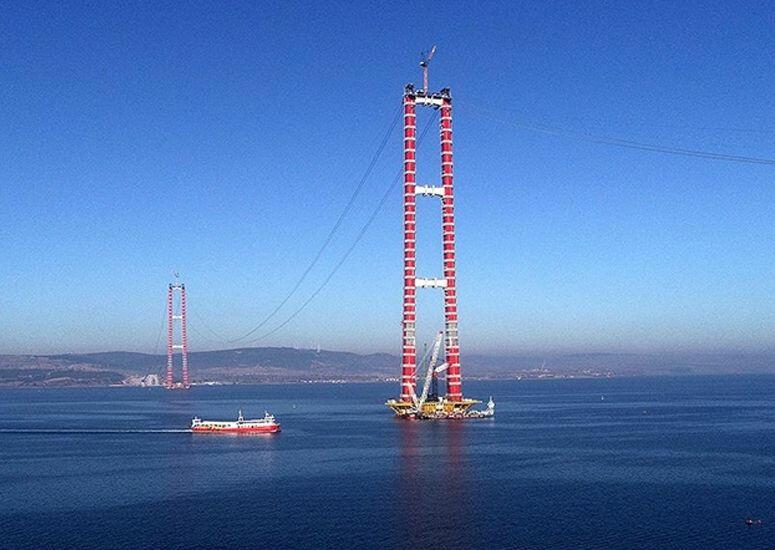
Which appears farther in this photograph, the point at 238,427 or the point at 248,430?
the point at 238,427

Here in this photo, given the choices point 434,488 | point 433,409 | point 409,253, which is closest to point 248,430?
point 433,409

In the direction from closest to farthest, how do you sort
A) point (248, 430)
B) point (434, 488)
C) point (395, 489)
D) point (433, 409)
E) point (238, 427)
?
point (395, 489)
point (434, 488)
point (248, 430)
point (238, 427)
point (433, 409)

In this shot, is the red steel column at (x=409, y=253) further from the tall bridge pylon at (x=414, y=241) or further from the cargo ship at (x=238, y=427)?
the cargo ship at (x=238, y=427)

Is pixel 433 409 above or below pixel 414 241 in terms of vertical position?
below

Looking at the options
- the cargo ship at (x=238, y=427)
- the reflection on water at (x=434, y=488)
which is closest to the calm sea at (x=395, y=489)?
the reflection on water at (x=434, y=488)

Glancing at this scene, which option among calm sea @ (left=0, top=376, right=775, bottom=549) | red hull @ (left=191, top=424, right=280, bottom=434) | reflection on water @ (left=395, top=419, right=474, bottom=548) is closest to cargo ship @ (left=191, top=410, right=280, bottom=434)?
red hull @ (left=191, top=424, right=280, bottom=434)

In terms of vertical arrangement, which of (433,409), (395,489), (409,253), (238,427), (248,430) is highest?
(409,253)

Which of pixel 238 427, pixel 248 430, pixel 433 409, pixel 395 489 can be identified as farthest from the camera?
pixel 433 409

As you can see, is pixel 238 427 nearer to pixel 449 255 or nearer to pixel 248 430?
pixel 248 430

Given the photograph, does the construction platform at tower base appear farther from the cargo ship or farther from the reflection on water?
the cargo ship

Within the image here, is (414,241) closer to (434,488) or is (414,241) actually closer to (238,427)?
(238,427)
